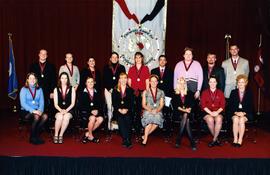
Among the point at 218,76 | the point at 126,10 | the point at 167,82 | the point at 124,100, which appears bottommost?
the point at 124,100

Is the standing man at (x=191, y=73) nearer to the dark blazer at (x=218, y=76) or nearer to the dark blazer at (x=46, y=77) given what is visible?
the dark blazer at (x=218, y=76)

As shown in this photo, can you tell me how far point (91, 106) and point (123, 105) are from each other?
0.50m

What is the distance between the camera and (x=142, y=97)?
255 inches

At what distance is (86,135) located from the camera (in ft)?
20.7

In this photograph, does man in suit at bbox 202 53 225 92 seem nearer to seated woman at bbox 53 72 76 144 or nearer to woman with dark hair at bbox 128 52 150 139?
woman with dark hair at bbox 128 52 150 139

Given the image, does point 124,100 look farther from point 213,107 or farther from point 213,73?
point 213,73

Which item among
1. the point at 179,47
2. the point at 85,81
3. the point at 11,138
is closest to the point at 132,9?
the point at 179,47

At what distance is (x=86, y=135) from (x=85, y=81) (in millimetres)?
919

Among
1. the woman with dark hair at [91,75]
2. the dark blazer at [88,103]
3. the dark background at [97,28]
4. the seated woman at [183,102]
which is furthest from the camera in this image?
the dark background at [97,28]

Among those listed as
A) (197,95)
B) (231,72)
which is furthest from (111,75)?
(231,72)

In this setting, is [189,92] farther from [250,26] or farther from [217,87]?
[250,26]

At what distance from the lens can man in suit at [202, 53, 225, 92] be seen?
21.8 feet

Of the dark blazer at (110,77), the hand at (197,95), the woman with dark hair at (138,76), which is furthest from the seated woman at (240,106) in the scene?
the dark blazer at (110,77)

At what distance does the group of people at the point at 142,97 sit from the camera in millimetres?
6219
